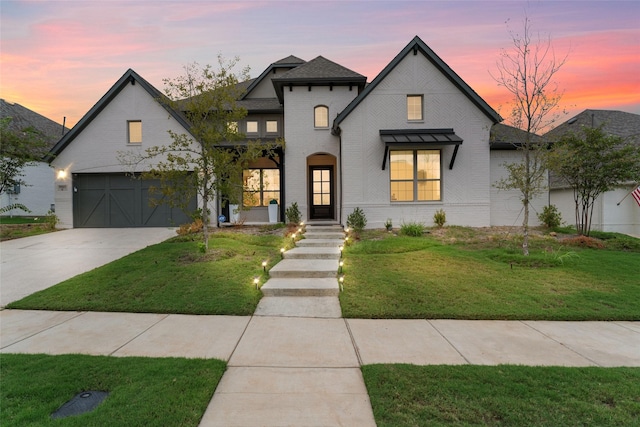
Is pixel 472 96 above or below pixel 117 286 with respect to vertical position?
above

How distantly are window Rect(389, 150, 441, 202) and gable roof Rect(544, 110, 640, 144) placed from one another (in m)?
10.9

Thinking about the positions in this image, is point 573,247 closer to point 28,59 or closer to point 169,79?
point 169,79

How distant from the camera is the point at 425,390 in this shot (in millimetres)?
3002

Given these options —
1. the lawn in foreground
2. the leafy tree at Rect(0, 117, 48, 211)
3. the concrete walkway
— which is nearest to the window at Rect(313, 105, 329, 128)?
the concrete walkway

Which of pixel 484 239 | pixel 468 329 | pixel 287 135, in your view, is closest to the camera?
pixel 468 329

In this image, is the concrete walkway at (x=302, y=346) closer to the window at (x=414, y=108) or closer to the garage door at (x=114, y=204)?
the garage door at (x=114, y=204)

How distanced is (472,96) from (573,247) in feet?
22.6

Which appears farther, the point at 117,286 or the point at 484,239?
the point at 484,239

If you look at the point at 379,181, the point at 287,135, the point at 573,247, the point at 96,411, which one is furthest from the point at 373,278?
the point at 287,135

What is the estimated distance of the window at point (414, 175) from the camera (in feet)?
43.1

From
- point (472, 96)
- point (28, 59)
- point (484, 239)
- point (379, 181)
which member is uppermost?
point (28, 59)

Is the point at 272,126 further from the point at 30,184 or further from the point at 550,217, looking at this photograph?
the point at 30,184

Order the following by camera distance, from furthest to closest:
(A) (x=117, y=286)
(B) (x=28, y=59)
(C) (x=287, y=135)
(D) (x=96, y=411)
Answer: (C) (x=287, y=135)
(B) (x=28, y=59)
(A) (x=117, y=286)
(D) (x=96, y=411)

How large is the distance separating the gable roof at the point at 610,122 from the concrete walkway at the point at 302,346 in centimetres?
1905
